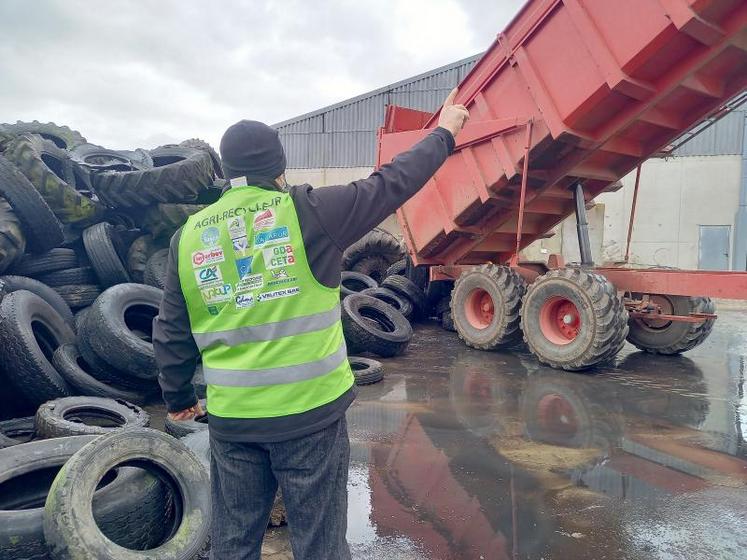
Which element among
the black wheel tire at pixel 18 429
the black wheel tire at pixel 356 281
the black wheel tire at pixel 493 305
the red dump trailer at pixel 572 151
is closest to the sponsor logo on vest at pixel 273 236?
the black wheel tire at pixel 18 429

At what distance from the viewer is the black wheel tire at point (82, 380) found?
4484 mm

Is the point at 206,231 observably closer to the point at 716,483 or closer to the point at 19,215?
the point at 716,483

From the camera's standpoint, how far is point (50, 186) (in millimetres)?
6250

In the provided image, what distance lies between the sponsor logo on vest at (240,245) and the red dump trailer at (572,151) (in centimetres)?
461

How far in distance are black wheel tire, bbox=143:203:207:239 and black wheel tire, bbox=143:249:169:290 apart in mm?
264

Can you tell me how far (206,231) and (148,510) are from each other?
4.78 ft

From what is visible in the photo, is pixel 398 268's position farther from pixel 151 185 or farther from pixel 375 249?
pixel 151 185

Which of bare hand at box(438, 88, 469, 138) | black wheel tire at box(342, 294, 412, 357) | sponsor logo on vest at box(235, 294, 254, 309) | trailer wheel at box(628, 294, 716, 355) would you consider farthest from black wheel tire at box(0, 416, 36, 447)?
A: trailer wheel at box(628, 294, 716, 355)

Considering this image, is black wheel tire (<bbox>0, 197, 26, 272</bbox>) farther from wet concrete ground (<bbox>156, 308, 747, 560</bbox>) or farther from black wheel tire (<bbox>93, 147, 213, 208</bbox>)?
wet concrete ground (<bbox>156, 308, 747, 560</bbox>)

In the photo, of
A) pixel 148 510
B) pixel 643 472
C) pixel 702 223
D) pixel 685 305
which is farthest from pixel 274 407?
pixel 702 223

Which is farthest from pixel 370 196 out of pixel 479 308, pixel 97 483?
pixel 479 308

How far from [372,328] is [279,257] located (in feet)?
17.2

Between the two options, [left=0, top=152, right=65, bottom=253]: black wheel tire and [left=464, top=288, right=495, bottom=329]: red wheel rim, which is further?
[left=464, top=288, right=495, bottom=329]: red wheel rim

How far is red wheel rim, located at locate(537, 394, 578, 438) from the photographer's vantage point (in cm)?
434
